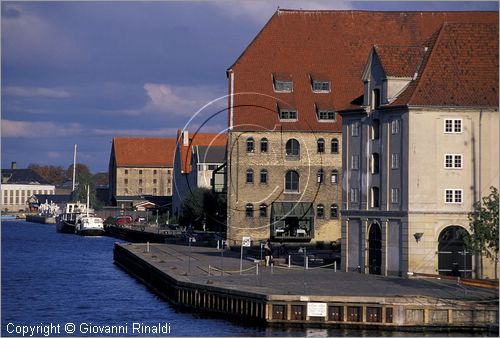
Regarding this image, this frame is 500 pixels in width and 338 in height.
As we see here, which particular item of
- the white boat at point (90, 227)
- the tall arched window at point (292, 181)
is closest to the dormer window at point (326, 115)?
the tall arched window at point (292, 181)

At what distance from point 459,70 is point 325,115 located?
36.5 meters

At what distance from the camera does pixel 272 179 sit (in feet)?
331

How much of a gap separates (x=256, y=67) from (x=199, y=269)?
34.0 m

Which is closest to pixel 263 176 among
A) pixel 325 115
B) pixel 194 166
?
pixel 325 115

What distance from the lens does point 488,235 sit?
186 feet

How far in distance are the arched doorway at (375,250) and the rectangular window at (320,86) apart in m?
36.0

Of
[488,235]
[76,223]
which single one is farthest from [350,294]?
[76,223]

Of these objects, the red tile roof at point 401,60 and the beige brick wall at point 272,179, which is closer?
the red tile roof at point 401,60

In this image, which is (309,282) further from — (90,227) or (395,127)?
(90,227)

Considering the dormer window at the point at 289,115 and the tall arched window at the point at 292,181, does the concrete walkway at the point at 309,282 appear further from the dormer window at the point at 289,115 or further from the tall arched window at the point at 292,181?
the dormer window at the point at 289,115

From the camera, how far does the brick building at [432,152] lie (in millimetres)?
62656

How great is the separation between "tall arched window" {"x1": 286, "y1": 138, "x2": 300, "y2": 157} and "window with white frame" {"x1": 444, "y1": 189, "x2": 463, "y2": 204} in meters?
38.4

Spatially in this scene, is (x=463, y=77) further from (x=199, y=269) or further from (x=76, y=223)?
(x=76, y=223)

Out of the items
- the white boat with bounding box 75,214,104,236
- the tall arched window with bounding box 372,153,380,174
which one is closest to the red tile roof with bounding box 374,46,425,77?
the tall arched window with bounding box 372,153,380,174
